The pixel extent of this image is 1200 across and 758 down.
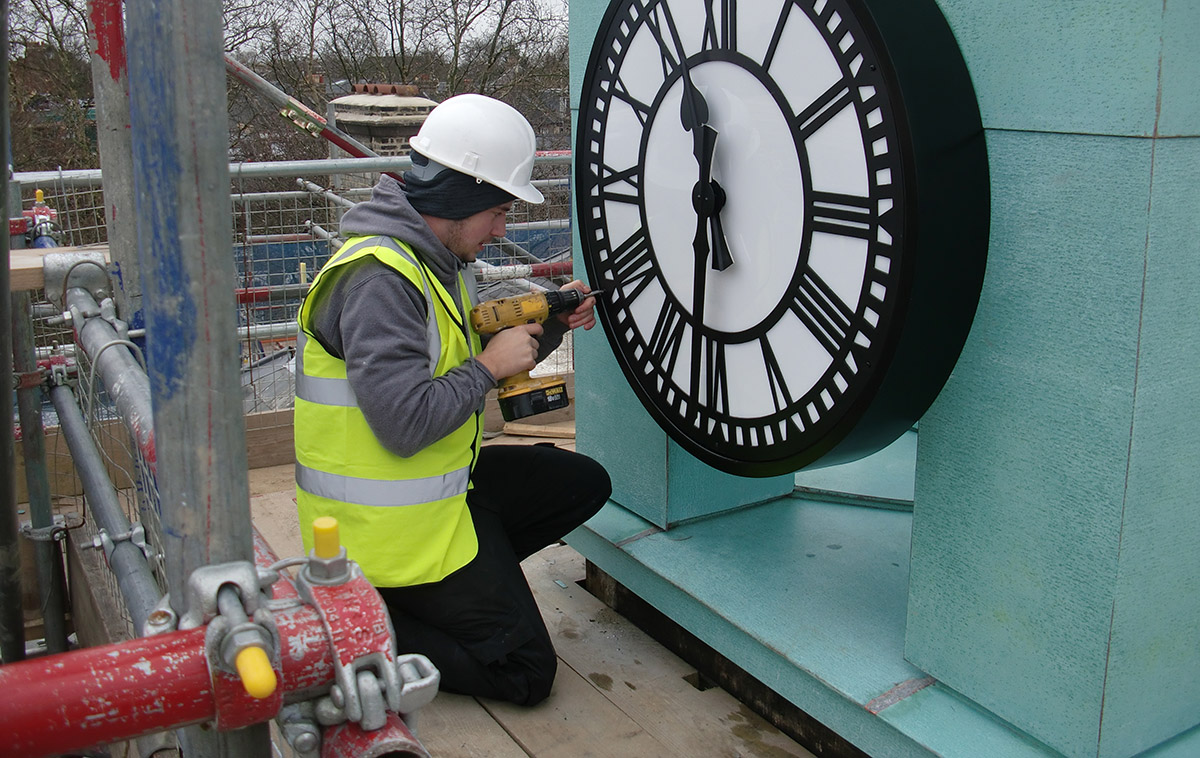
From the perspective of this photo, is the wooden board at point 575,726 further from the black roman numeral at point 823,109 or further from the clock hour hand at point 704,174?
the black roman numeral at point 823,109

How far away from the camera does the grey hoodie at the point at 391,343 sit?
2531 millimetres

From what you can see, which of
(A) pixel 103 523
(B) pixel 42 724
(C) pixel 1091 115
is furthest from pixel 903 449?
(B) pixel 42 724

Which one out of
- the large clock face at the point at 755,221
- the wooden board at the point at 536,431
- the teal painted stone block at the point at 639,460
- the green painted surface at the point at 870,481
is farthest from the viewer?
A: the wooden board at the point at 536,431

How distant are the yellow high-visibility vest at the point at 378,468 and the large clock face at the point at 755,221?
1.82ft

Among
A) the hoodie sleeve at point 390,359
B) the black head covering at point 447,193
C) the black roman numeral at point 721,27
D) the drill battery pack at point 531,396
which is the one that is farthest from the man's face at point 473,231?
the black roman numeral at point 721,27

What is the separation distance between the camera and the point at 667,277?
279 cm

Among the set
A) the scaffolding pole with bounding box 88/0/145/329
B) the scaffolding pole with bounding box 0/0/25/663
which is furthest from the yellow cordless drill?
the scaffolding pole with bounding box 0/0/25/663

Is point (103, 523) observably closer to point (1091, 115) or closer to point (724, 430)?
point (724, 430)

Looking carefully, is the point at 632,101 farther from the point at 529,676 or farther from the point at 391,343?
the point at 529,676

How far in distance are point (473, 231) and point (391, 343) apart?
1.48 feet

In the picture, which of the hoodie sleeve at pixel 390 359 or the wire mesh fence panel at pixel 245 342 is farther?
the wire mesh fence panel at pixel 245 342

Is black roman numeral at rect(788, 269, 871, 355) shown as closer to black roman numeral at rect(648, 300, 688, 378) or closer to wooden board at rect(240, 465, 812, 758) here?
black roman numeral at rect(648, 300, 688, 378)

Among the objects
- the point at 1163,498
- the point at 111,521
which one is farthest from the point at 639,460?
the point at 1163,498

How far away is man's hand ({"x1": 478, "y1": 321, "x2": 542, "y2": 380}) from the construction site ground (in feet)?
2.72
